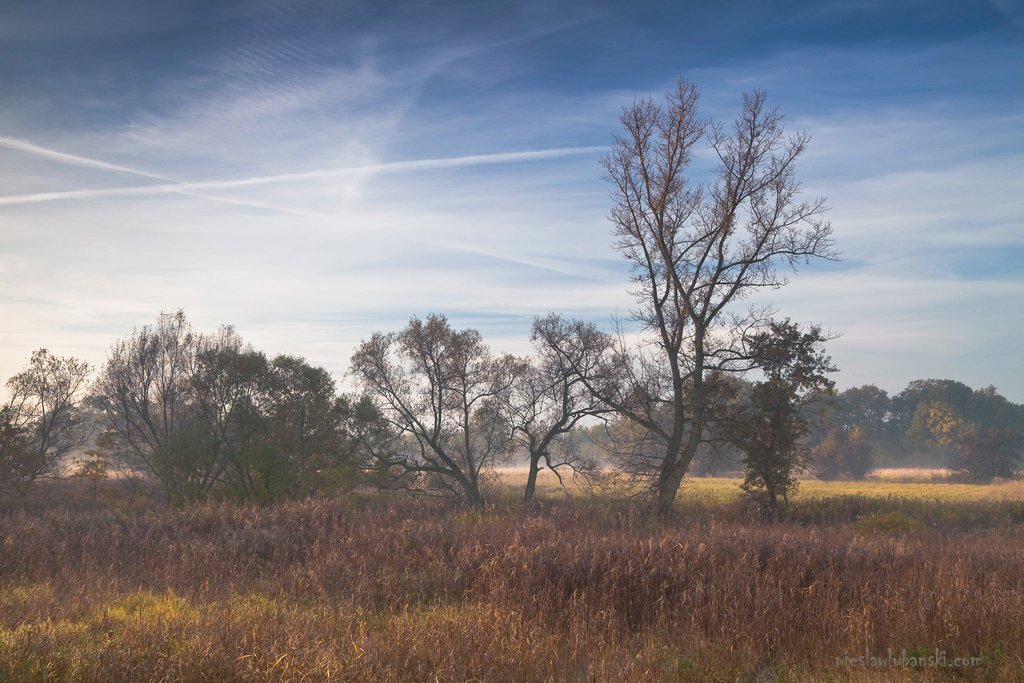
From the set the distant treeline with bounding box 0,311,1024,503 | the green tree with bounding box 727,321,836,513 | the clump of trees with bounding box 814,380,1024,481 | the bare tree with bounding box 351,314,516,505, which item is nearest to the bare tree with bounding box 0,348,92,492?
the distant treeline with bounding box 0,311,1024,503

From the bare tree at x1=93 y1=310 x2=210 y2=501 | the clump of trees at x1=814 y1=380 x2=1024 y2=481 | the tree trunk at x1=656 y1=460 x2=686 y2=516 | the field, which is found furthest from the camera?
the clump of trees at x1=814 y1=380 x2=1024 y2=481

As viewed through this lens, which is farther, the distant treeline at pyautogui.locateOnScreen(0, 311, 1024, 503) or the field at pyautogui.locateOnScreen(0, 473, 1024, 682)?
the distant treeline at pyautogui.locateOnScreen(0, 311, 1024, 503)

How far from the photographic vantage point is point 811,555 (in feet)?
31.0

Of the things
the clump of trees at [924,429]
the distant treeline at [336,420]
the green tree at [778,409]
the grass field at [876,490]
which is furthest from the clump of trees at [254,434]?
the clump of trees at [924,429]

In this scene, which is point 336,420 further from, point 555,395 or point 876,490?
point 876,490

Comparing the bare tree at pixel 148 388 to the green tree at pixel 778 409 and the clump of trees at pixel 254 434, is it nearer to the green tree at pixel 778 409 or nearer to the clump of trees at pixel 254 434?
the clump of trees at pixel 254 434

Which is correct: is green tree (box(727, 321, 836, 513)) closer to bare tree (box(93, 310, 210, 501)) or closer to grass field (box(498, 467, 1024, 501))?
grass field (box(498, 467, 1024, 501))

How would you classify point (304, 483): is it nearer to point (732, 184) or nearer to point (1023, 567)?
point (732, 184)

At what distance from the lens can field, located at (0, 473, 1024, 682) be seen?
5.96 metres

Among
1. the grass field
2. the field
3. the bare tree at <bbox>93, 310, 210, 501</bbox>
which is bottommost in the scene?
the grass field

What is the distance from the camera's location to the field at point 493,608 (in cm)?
596

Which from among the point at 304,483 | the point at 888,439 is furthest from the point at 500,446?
the point at 888,439

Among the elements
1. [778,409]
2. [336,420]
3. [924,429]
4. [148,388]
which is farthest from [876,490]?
[924,429]

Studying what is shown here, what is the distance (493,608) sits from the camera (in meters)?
7.62
